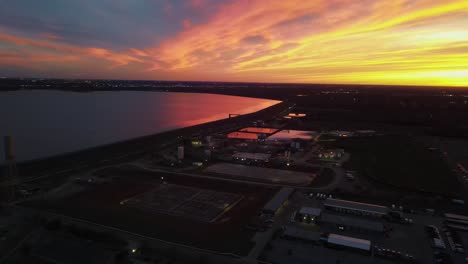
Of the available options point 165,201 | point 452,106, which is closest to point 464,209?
point 165,201

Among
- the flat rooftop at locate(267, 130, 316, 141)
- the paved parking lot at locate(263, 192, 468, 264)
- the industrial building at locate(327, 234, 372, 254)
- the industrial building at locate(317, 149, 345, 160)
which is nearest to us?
the paved parking lot at locate(263, 192, 468, 264)

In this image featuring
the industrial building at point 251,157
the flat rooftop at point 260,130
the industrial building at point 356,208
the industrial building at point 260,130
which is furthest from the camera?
the flat rooftop at point 260,130

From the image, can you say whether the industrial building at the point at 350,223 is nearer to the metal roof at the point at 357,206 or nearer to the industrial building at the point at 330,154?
the metal roof at the point at 357,206

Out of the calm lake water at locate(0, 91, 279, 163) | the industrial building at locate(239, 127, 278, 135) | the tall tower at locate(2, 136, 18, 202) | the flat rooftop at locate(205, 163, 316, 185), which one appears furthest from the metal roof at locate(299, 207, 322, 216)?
the industrial building at locate(239, 127, 278, 135)

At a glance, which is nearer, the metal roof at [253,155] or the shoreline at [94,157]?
the shoreline at [94,157]

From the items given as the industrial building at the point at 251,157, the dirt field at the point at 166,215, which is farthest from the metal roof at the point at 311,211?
the industrial building at the point at 251,157

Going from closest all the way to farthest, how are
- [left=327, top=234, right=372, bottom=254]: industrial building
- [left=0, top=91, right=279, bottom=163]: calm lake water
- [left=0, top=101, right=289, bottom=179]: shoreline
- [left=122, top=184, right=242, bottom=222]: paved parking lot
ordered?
[left=327, top=234, right=372, bottom=254]: industrial building < [left=122, top=184, right=242, bottom=222]: paved parking lot < [left=0, top=101, right=289, bottom=179]: shoreline < [left=0, top=91, right=279, bottom=163]: calm lake water

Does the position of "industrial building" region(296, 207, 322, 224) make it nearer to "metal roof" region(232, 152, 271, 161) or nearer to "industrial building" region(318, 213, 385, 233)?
"industrial building" region(318, 213, 385, 233)
